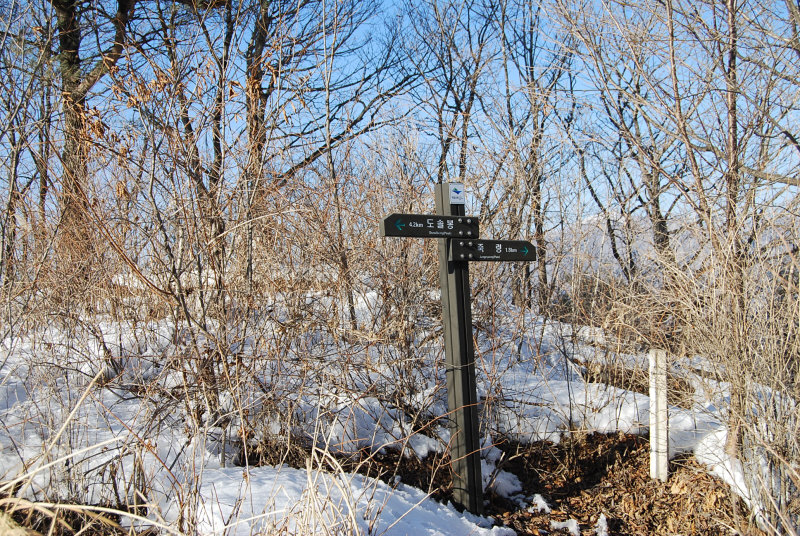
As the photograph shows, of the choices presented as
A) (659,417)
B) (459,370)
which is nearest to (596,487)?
(659,417)

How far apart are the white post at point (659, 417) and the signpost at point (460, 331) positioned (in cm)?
155

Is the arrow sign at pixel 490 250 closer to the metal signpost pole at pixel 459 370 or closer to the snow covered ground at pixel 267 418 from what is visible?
the metal signpost pole at pixel 459 370

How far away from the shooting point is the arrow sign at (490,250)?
3.49 m

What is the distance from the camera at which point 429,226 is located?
3.40 metres

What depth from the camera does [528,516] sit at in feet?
12.5

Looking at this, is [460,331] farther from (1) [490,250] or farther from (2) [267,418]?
(2) [267,418]

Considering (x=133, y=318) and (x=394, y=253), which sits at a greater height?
(x=394, y=253)

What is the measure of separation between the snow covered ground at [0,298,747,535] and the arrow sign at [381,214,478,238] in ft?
3.15

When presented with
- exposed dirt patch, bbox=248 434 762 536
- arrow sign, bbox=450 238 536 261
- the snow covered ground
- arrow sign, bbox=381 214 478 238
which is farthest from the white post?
arrow sign, bbox=381 214 478 238

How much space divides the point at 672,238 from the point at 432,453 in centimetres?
285

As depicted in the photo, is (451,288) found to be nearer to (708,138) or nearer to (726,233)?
(726,233)

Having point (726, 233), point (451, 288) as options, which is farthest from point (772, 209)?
point (451, 288)

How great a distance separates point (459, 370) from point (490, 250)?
0.81 metres

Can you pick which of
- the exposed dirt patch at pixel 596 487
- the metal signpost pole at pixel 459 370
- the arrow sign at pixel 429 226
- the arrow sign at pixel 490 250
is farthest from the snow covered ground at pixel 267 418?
the arrow sign at pixel 429 226
